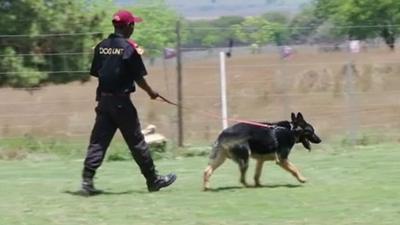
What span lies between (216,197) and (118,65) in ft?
5.54

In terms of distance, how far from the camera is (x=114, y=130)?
10867 mm

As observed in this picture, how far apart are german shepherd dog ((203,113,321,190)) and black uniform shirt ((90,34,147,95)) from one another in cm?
120

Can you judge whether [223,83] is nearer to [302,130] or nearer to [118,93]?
[302,130]

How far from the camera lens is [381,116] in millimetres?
20016

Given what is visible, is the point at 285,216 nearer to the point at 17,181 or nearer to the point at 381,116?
the point at 17,181

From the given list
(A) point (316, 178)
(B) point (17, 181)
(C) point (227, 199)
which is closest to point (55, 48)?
(B) point (17, 181)

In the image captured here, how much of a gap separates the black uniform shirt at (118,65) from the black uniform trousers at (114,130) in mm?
123

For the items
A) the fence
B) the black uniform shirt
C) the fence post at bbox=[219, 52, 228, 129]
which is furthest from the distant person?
the black uniform shirt

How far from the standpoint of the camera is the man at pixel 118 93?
10.5 metres

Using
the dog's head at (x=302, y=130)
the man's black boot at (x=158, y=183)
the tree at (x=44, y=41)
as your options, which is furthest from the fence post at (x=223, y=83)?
the man's black boot at (x=158, y=183)

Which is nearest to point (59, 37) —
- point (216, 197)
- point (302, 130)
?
point (302, 130)

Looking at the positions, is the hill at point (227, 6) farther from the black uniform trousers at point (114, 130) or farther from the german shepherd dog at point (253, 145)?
the black uniform trousers at point (114, 130)

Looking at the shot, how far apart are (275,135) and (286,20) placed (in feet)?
192

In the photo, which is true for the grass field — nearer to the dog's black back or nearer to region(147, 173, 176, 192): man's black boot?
region(147, 173, 176, 192): man's black boot
